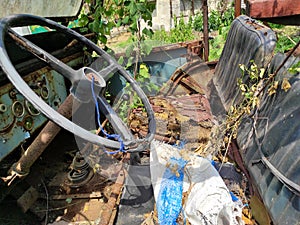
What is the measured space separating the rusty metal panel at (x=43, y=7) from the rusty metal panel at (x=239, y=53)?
175 centimetres

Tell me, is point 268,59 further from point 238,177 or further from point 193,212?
point 193,212

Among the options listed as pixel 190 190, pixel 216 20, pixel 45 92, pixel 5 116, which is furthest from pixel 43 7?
pixel 216 20

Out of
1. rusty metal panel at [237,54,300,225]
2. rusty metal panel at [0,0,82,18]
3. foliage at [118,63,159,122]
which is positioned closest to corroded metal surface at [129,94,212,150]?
foliage at [118,63,159,122]

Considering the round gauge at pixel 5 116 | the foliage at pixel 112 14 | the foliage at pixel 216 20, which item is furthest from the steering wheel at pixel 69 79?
the foliage at pixel 216 20

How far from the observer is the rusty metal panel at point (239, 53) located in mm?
2148

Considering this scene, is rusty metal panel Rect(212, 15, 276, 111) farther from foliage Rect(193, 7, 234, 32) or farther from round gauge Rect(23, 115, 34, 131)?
foliage Rect(193, 7, 234, 32)

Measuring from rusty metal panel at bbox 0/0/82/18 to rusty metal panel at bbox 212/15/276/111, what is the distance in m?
1.75

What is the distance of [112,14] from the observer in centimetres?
315

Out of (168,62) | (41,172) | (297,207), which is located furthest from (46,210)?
(168,62)

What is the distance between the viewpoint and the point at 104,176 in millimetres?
2609

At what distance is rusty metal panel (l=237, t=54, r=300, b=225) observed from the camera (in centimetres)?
129

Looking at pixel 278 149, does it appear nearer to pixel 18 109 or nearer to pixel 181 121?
pixel 181 121

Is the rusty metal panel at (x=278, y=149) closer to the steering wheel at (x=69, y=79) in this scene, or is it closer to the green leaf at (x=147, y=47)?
the steering wheel at (x=69, y=79)

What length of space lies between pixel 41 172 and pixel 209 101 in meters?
1.96
